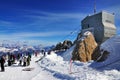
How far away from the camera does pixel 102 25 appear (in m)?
38.4

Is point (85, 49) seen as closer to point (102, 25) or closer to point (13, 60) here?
point (102, 25)

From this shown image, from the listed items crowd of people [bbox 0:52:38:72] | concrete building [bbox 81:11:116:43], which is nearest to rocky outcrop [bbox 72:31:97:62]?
concrete building [bbox 81:11:116:43]

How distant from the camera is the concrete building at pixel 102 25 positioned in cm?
3853

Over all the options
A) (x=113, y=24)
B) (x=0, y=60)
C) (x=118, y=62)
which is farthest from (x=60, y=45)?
(x=118, y=62)

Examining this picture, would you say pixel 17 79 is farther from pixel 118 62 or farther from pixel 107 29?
pixel 107 29

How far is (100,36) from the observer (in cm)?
3903

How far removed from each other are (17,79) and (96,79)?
7.26 m

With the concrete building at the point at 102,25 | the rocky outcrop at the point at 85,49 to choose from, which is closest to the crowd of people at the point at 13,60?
the rocky outcrop at the point at 85,49

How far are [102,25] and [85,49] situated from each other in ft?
33.1

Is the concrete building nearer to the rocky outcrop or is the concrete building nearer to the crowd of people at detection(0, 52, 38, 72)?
the rocky outcrop

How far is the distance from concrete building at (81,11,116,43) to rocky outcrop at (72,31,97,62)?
6896mm

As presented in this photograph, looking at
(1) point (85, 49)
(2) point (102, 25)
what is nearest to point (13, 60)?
(1) point (85, 49)

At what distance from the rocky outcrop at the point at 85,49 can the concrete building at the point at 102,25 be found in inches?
271

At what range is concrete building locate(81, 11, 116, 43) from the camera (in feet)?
126
